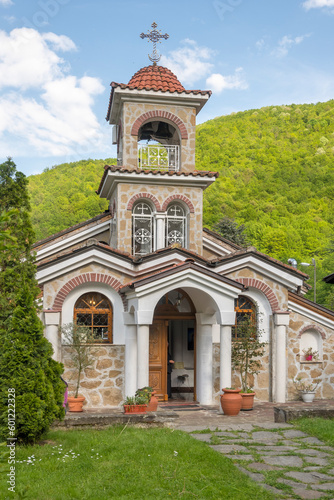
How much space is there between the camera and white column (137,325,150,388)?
1277 cm

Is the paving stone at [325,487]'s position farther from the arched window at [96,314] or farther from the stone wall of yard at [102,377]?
the arched window at [96,314]

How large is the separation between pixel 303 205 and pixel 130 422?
4416 centimetres

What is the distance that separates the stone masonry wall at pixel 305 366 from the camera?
50.5 feet

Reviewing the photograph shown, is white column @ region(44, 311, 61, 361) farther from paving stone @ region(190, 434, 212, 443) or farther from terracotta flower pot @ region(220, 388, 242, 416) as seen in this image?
paving stone @ region(190, 434, 212, 443)

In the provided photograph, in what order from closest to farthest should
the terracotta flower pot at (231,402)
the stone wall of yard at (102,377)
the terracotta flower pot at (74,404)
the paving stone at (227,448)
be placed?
the paving stone at (227,448)
the terracotta flower pot at (231,402)
the terracotta flower pot at (74,404)
the stone wall of yard at (102,377)

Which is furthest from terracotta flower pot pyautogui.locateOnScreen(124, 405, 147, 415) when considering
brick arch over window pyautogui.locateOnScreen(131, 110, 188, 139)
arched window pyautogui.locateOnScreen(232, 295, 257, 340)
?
brick arch over window pyautogui.locateOnScreen(131, 110, 188, 139)

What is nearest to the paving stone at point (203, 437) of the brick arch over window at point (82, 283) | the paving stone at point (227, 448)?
the paving stone at point (227, 448)

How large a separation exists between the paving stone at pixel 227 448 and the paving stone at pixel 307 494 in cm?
211

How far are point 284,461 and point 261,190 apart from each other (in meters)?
43.8

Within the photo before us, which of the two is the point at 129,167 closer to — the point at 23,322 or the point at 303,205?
the point at 23,322

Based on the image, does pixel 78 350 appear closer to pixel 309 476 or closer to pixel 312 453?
pixel 312 453

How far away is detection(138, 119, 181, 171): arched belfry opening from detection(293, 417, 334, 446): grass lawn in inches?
342

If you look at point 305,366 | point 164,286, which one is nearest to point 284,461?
point 164,286

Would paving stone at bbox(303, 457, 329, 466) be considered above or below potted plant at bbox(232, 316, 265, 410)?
below
